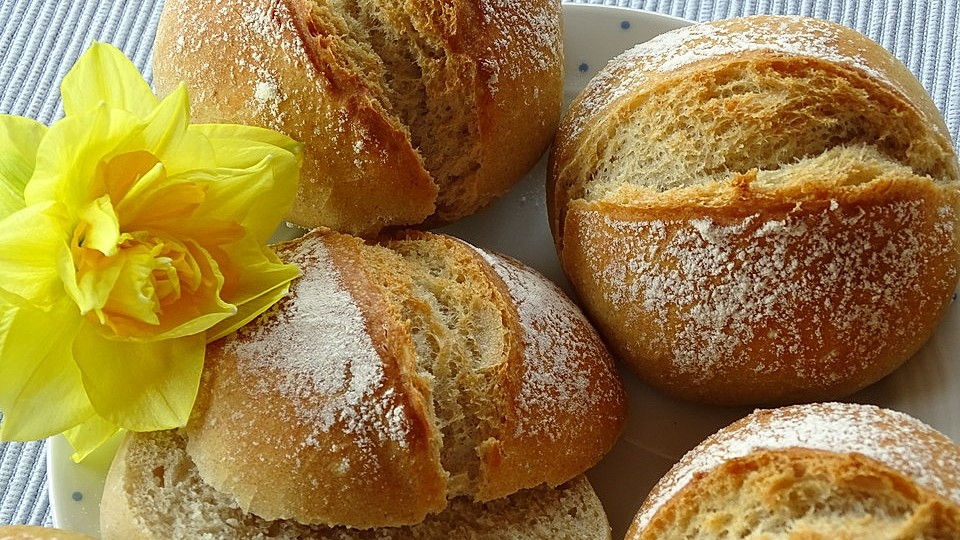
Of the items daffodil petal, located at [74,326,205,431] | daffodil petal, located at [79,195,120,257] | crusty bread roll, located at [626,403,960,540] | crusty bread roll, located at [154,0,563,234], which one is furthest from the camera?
crusty bread roll, located at [154,0,563,234]

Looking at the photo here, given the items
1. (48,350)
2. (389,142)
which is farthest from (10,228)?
(389,142)

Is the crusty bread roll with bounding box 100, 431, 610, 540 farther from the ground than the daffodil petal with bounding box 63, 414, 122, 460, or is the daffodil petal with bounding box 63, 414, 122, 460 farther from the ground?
the daffodil petal with bounding box 63, 414, 122, 460

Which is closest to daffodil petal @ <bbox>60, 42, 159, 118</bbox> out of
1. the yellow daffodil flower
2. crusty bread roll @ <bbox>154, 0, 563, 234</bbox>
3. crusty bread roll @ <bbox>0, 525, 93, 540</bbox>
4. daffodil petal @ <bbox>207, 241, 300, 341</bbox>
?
the yellow daffodil flower

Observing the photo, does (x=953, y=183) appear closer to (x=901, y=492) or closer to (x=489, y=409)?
(x=901, y=492)

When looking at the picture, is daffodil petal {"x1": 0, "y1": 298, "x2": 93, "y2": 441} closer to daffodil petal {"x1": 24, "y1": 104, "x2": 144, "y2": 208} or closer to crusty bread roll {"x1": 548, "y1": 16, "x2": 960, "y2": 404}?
daffodil petal {"x1": 24, "y1": 104, "x2": 144, "y2": 208}

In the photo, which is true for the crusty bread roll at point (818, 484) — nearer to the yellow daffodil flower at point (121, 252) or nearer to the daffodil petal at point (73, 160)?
the yellow daffodil flower at point (121, 252)

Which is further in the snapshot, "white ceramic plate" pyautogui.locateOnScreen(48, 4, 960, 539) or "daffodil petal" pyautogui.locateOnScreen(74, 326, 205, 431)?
"white ceramic plate" pyautogui.locateOnScreen(48, 4, 960, 539)

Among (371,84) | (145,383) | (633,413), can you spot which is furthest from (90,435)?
(633,413)

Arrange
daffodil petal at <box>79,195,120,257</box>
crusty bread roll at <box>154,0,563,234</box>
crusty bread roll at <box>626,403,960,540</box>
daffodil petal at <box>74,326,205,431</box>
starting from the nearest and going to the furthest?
crusty bread roll at <box>626,403,960,540</box> < daffodil petal at <box>79,195,120,257</box> < daffodil petal at <box>74,326,205,431</box> < crusty bread roll at <box>154,0,563,234</box>

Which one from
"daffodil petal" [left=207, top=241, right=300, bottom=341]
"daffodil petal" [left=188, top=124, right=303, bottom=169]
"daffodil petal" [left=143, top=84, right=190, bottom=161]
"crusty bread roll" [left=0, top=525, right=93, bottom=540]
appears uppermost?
"daffodil petal" [left=143, top=84, right=190, bottom=161]
